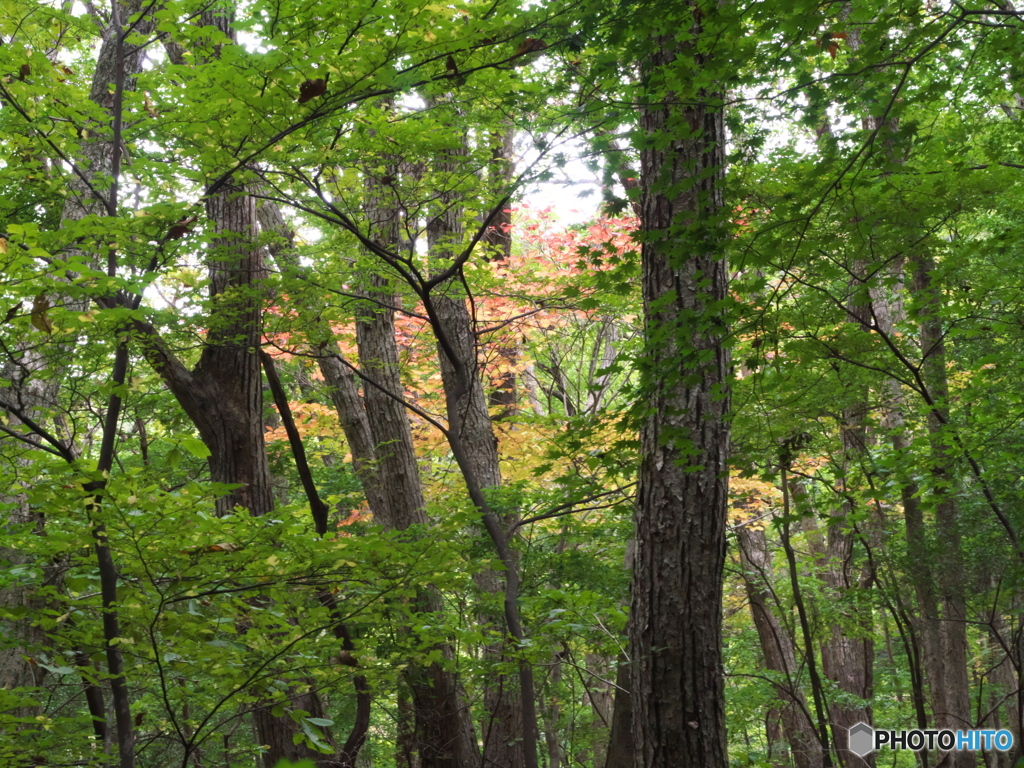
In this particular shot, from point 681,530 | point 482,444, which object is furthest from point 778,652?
point 681,530

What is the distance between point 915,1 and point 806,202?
73cm

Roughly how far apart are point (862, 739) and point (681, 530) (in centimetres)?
680

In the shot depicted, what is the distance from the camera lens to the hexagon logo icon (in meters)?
8.48

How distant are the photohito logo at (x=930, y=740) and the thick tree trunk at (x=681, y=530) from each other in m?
4.44

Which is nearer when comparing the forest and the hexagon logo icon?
the forest

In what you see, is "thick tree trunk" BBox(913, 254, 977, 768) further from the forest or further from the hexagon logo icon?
the hexagon logo icon

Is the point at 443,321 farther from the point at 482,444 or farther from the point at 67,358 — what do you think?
the point at 67,358

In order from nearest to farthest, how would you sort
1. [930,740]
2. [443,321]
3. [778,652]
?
[443,321] < [930,740] < [778,652]

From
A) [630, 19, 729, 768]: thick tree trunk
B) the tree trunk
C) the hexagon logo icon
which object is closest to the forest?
[630, 19, 729, 768]: thick tree trunk

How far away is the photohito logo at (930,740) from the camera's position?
7.49 meters

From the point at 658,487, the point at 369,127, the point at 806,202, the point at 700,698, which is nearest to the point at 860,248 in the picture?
the point at 806,202

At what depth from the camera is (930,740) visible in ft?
25.6

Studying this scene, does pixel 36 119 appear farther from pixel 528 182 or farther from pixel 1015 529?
pixel 1015 529

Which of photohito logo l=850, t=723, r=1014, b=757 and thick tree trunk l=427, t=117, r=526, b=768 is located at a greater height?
thick tree trunk l=427, t=117, r=526, b=768
